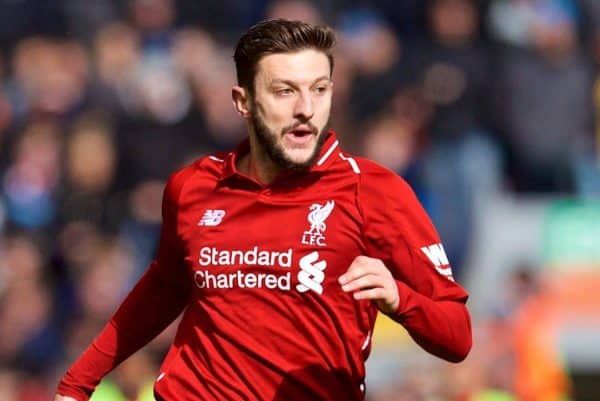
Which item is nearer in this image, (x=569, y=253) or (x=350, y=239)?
(x=350, y=239)

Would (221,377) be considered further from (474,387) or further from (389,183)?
(474,387)

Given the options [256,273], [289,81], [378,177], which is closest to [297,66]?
[289,81]

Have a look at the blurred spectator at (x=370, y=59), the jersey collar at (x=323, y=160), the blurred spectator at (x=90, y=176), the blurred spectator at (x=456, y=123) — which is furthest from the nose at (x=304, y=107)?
the blurred spectator at (x=90, y=176)

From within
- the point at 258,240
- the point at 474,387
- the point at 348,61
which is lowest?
the point at 474,387

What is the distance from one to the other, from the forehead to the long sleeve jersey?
0.81ft

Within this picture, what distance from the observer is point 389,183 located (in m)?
4.90

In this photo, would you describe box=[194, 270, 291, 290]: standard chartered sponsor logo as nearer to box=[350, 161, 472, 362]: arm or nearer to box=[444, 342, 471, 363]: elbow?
box=[350, 161, 472, 362]: arm

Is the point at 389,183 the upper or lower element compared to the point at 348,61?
upper

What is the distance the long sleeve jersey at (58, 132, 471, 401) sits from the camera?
15.8 feet

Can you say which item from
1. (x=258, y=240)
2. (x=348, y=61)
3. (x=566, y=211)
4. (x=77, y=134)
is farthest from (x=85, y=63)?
(x=258, y=240)

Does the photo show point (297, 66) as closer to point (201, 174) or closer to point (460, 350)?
point (201, 174)

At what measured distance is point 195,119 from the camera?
429 inches

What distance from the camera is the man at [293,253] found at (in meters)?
4.84

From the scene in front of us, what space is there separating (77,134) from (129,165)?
482 mm
